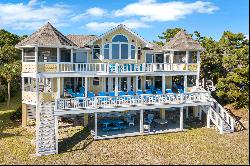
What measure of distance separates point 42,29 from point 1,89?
2101 centimetres

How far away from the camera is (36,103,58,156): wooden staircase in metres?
23.1

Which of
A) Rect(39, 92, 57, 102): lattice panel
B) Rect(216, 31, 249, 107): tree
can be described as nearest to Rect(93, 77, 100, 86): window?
Rect(39, 92, 57, 102): lattice panel

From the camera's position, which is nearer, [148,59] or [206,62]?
[148,59]

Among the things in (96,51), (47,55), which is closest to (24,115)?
(47,55)

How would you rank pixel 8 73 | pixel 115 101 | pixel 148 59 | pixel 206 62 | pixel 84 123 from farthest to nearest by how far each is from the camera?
pixel 8 73, pixel 206 62, pixel 148 59, pixel 84 123, pixel 115 101

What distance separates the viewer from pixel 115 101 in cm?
2775

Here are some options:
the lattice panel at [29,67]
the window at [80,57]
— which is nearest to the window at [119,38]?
the window at [80,57]

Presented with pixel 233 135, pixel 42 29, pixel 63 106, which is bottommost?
pixel 233 135

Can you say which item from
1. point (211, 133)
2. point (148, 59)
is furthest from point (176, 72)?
point (211, 133)

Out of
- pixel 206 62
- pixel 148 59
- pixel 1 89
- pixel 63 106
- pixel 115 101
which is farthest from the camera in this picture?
pixel 1 89

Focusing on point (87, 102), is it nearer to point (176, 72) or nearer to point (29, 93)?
point (29, 93)

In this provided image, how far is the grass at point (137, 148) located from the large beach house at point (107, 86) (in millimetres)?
1136

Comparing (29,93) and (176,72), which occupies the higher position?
(176,72)

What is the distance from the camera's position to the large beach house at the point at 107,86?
27016 millimetres
